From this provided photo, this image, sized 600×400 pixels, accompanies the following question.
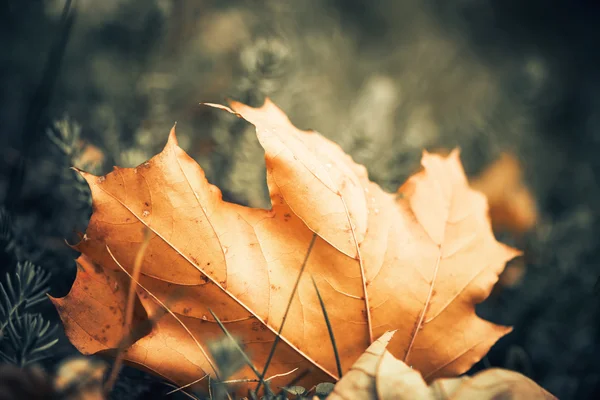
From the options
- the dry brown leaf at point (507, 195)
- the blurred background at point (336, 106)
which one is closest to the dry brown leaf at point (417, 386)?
the blurred background at point (336, 106)

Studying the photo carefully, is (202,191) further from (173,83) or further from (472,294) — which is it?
(173,83)

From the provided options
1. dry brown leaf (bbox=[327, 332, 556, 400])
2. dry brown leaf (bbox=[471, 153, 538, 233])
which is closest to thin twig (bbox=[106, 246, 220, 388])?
dry brown leaf (bbox=[327, 332, 556, 400])

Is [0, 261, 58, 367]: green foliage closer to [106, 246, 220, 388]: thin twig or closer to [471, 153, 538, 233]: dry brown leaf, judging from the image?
[106, 246, 220, 388]: thin twig

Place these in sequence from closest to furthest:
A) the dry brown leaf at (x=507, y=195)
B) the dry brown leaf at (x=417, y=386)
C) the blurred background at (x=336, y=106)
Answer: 1. the dry brown leaf at (x=417, y=386)
2. the blurred background at (x=336, y=106)
3. the dry brown leaf at (x=507, y=195)

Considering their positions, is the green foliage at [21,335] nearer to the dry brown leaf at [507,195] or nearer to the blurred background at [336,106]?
the blurred background at [336,106]

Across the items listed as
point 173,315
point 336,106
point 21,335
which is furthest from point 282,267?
point 336,106

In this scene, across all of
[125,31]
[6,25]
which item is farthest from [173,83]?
[6,25]

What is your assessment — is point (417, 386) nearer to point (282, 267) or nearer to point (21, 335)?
point (282, 267)
